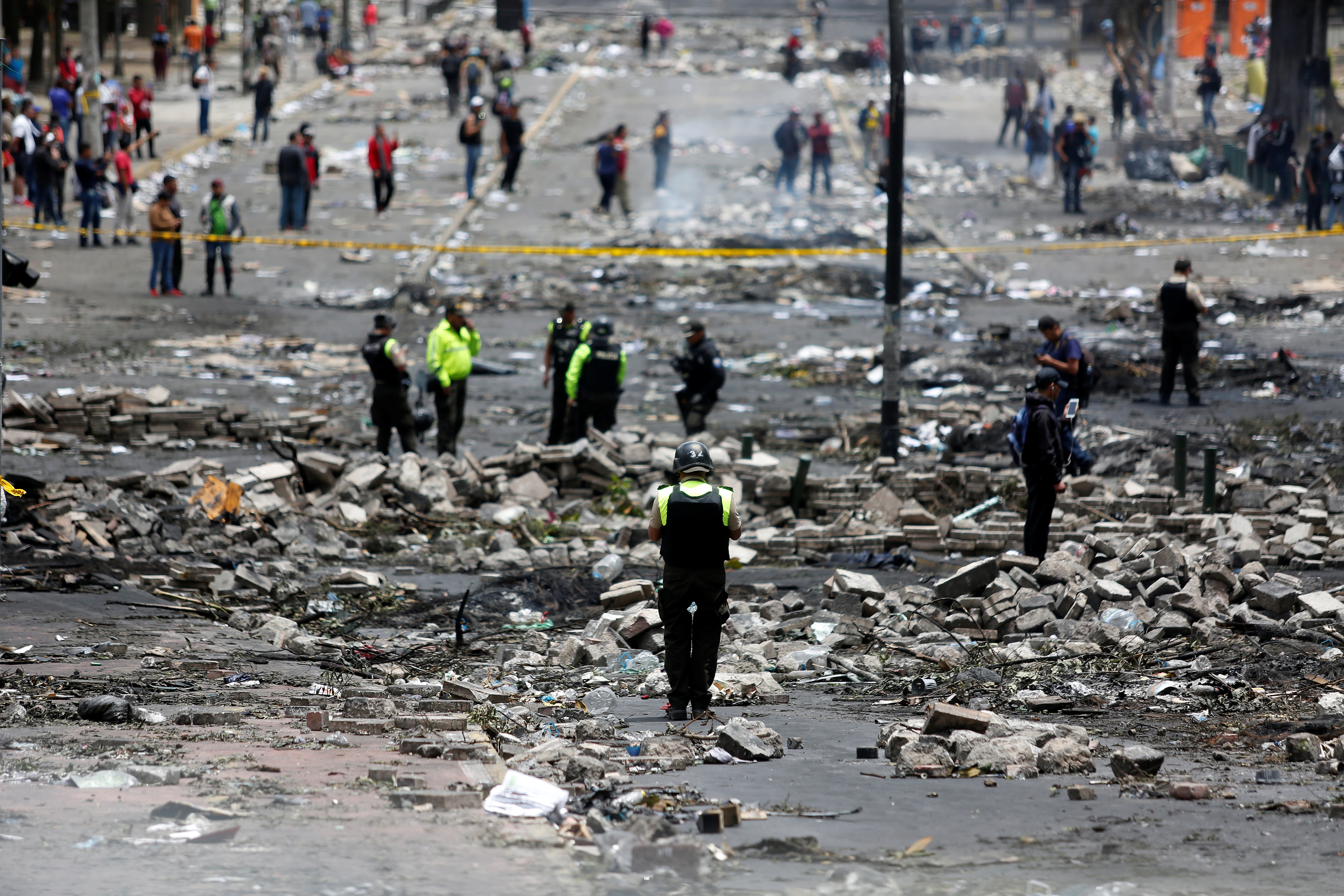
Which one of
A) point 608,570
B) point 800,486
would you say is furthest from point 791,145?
point 608,570

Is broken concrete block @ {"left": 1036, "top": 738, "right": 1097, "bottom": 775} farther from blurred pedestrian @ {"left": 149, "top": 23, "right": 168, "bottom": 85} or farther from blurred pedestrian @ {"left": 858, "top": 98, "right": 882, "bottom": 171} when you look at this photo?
blurred pedestrian @ {"left": 149, "top": 23, "right": 168, "bottom": 85}

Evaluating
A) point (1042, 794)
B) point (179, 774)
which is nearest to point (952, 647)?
point (1042, 794)

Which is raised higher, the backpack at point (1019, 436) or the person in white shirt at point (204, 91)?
the person in white shirt at point (204, 91)

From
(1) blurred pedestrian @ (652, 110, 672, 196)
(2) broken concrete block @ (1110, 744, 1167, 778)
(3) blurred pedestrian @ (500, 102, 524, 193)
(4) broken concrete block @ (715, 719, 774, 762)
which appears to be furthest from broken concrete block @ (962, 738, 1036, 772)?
(1) blurred pedestrian @ (652, 110, 672, 196)

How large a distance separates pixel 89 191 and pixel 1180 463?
19.0 metres

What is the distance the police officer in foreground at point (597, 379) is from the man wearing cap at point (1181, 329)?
5.95 metres

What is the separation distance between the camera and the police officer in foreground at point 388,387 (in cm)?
1447

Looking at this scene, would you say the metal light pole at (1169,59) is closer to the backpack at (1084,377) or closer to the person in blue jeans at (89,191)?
the person in blue jeans at (89,191)

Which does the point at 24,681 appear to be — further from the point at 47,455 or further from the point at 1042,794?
the point at 47,455

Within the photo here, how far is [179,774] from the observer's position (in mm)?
6176

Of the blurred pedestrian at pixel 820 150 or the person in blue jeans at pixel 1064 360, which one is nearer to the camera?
the person in blue jeans at pixel 1064 360

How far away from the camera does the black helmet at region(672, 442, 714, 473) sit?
317 inches

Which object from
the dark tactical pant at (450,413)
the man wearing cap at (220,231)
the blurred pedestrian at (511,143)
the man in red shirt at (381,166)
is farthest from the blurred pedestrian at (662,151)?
the dark tactical pant at (450,413)

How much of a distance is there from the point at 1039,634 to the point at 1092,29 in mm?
50233
